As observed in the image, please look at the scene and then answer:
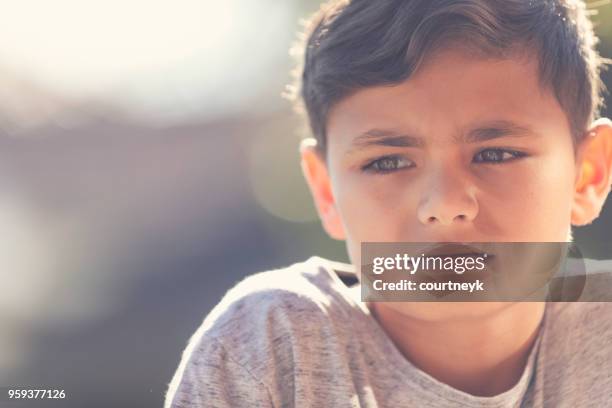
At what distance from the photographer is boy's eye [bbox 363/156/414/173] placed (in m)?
0.83

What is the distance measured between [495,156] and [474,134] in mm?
34

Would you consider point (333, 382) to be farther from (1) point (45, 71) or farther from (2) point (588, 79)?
(1) point (45, 71)

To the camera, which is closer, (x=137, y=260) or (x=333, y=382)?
(x=333, y=382)

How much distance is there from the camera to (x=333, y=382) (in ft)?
2.70

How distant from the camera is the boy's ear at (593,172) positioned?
0.93 meters

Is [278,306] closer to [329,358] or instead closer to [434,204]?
[329,358]

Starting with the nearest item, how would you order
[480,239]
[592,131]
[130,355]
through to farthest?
1. [480,239]
2. [592,131]
3. [130,355]

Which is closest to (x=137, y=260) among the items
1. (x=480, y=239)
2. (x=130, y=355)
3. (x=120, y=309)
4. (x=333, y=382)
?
(x=120, y=309)


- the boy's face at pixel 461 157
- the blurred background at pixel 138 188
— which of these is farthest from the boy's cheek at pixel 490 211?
the blurred background at pixel 138 188

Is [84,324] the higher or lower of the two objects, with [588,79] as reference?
lower

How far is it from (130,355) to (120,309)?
133mm

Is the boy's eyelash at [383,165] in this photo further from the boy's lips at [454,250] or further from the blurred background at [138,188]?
the blurred background at [138,188]

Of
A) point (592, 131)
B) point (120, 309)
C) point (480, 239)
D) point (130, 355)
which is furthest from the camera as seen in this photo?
point (120, 309)

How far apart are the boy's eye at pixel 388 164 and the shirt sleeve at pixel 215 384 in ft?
0.81
